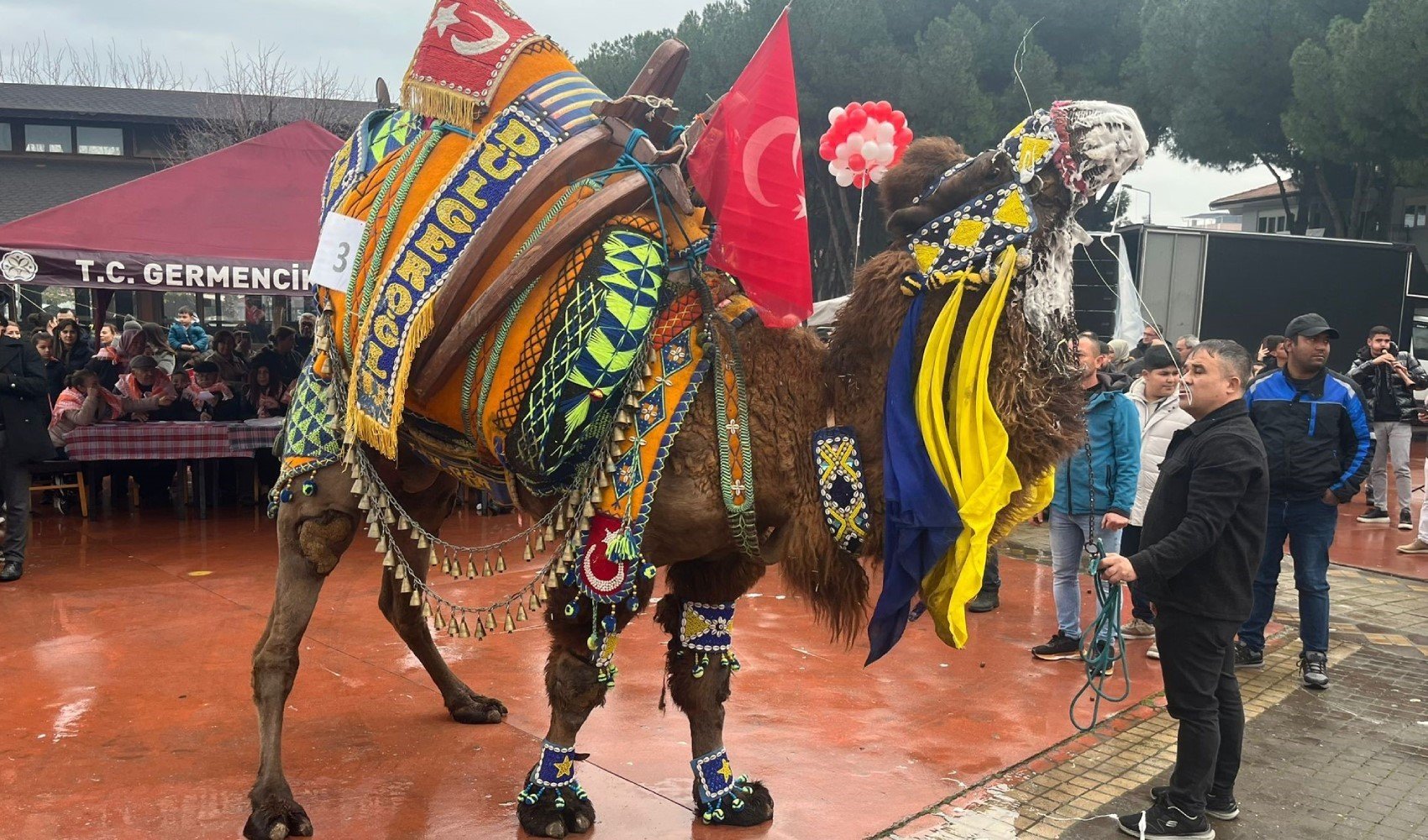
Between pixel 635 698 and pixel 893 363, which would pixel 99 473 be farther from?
pixel 893 363

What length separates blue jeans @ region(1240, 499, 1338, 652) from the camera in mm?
5812

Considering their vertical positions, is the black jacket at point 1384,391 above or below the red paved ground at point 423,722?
above

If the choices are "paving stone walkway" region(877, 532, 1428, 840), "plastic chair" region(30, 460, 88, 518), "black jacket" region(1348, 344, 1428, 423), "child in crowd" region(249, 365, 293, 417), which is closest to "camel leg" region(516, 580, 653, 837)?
"paving stone walkway" region(877, 532, 1428, 840)

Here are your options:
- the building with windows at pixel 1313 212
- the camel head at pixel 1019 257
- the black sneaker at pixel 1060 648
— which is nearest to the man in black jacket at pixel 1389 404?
the black sneaker at pixel 1060 648

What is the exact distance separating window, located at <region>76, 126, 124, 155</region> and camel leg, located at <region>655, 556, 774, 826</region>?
97.0 ft

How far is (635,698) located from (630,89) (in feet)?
9.58

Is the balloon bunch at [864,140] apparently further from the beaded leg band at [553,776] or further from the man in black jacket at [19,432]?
the man in black jacket at [19,432]

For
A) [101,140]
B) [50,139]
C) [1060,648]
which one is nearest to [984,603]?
[1060,648]

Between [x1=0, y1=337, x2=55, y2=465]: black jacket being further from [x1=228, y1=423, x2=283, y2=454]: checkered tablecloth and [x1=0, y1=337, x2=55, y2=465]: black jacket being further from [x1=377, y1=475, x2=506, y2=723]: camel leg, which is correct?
[x1=377, y1=475, x2=506, y2=723]: camel leg

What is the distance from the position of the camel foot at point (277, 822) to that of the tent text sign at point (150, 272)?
211 inches

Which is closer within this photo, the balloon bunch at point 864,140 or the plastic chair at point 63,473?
the balloon bunch at point 864,140

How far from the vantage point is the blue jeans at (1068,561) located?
617 centimetres

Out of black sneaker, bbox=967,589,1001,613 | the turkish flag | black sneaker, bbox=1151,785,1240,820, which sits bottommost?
black sneaker, bbox=967,589,1001,613

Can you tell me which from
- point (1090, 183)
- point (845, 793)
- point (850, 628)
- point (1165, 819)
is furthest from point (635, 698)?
point (1090, 183)
